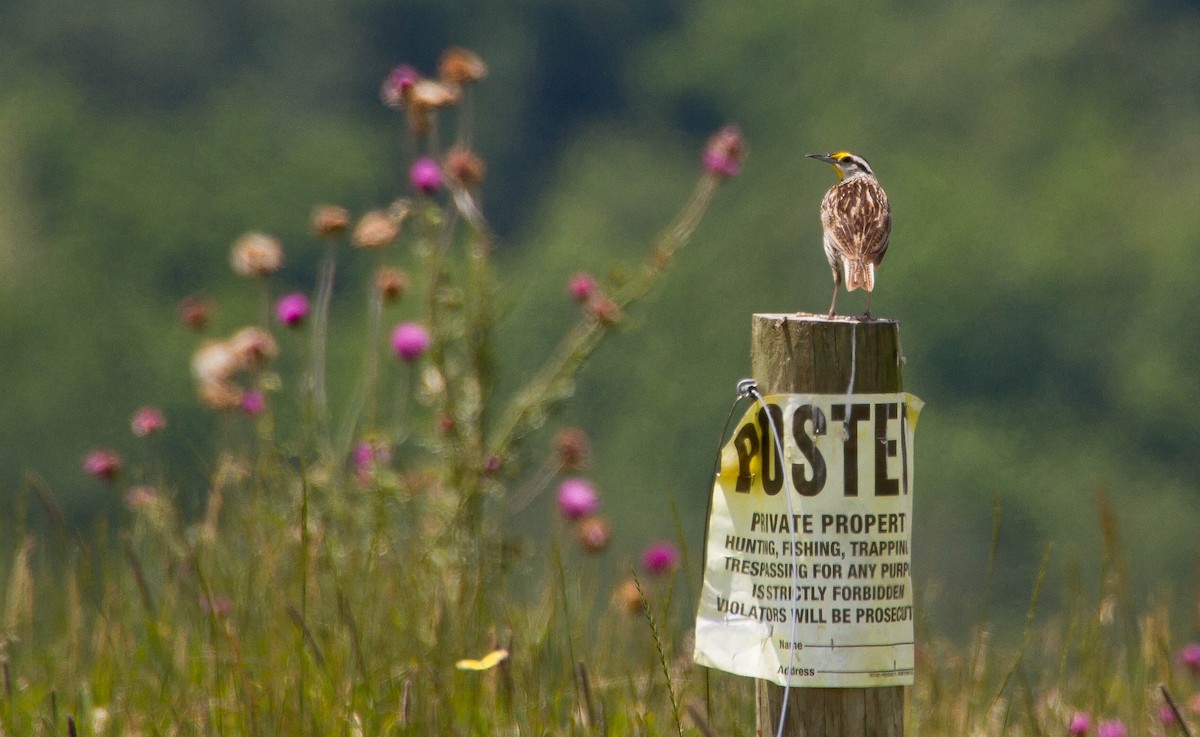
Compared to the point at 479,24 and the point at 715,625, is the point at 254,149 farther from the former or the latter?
the point at 715,625

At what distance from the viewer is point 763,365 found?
242 cm

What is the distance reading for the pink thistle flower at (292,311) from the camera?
427 centimetres

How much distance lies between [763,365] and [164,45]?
4458cm

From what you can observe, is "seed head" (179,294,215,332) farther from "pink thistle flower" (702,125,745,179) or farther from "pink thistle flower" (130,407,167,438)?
"pink thistle flower" (702,125,745,179)

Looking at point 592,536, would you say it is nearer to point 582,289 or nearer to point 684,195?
point 582,289

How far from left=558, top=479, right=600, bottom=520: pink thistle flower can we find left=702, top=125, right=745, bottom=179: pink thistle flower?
846 millimetres

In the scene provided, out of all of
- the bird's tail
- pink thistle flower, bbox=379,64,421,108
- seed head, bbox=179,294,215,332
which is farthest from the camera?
seed head, bbox=179,294,215,332

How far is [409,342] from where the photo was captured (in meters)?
4.31

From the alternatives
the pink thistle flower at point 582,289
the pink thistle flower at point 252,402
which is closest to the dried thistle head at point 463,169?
the pink thistle flower at point 582,289

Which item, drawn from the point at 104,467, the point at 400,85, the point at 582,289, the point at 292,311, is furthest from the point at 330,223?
the point at 104,467

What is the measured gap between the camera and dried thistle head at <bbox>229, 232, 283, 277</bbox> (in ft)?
14.3

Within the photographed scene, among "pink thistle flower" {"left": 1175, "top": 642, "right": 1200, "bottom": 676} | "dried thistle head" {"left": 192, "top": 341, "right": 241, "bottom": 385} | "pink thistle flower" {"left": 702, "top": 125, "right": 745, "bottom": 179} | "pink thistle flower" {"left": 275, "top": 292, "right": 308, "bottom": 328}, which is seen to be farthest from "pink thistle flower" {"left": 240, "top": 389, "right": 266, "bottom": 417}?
"pink thistle flower" {"left": 1175, "top": 642, "right": 1200, "bottom": 676}

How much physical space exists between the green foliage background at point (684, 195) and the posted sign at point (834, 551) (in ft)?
71.0

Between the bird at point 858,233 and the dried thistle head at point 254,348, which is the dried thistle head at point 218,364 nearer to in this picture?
the dried thistle head at point 254,348
